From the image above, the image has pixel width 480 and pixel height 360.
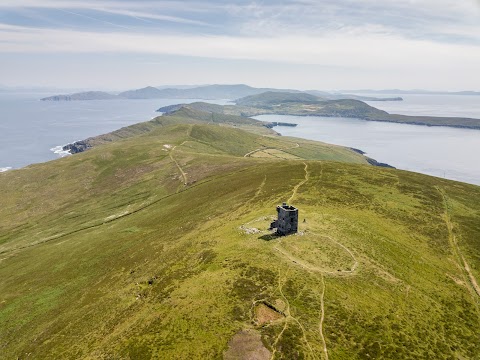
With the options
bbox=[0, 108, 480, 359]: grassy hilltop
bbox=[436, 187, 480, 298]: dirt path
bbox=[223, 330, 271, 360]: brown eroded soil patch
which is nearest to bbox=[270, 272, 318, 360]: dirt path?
bbox=[0, 108, 480, 359]: grassy hilltop

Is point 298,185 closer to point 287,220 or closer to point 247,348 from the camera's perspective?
point 287,220

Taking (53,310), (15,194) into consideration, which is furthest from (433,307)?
(15,194)

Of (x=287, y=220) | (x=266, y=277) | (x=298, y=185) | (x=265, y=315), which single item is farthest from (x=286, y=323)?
(x=298, y=185)

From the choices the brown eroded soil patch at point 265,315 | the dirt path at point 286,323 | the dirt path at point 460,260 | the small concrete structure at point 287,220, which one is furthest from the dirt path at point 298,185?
the brown eroded soil patch at point 265,315

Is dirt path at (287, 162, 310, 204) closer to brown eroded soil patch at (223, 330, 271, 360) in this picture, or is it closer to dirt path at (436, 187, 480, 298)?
dirt path at (436, 187, 480, 298)

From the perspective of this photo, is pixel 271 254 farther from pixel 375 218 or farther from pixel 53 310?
pixel 53 310

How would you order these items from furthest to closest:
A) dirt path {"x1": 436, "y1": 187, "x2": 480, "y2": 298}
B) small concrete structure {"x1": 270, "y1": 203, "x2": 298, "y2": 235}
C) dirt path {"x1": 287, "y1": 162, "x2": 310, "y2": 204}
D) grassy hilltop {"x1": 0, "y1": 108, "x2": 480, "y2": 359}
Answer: dirt path {"x1": 287, "y1": 162, "x2": 310, "y2": 204} < small concrete structure {"x1": 270, "y1": 203, "x2": 298, "y2": 235} < dirt path {"x1": 436, "y1": 187, "x2": 480, "y2": 298} < grassy hilltop {"x1": 0, "y1": 108, "x2": 480, "y2": 359}
